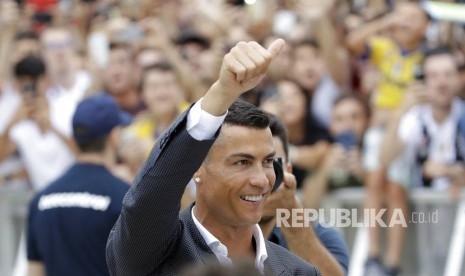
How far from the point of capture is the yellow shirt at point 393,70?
9844mm

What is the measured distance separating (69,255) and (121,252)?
122 inches

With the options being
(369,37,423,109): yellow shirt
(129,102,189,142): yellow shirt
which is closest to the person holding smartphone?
(369,37,423,109): yellow shirt

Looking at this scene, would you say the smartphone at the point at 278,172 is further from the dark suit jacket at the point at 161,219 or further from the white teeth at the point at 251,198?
the dark suit jacket at the point at 161,219

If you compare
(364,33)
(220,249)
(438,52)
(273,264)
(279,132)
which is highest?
(220,249)

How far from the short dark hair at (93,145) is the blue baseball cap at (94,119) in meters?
0.02

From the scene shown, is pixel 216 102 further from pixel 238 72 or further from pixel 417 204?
pixel 417 204

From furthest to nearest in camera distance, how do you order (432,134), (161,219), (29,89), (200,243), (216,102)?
(29,89) < (432,134) < (200,243) < (161,219) < (216,102)

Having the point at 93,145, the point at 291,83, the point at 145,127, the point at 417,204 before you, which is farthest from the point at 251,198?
the point at 291,83

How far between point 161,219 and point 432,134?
5.72 meters

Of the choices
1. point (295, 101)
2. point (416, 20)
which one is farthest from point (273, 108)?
point (416, 20)

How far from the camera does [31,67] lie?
11.6 metres

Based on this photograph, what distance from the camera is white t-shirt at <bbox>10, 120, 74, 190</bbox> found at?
35.1ft

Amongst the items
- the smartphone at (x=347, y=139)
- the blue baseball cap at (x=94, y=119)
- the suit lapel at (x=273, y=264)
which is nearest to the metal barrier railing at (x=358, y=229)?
the smartphone at (x=347, y=139)

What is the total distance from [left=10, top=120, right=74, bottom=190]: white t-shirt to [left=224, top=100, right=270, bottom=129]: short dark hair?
21.5 ft
